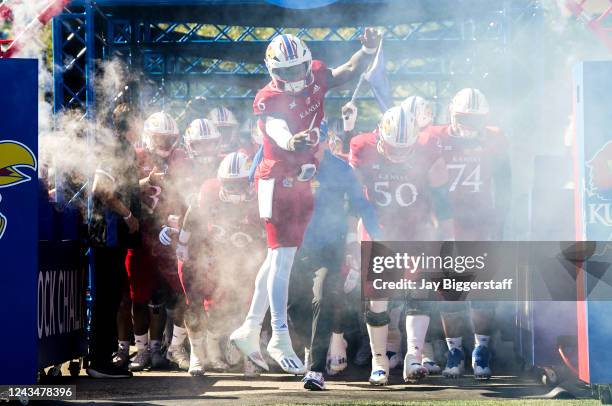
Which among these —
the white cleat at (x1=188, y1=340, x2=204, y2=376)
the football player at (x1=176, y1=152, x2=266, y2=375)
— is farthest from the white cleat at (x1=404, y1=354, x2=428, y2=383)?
the white cleat at (x1=188, y1=340, x2=204, y2=376)

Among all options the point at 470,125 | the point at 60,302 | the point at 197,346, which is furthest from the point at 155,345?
the point at 470,125

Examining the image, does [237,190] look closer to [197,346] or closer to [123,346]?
[197,346]

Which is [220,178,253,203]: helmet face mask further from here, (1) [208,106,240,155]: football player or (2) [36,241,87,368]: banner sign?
(2) [36,241,87,368]: banner sign

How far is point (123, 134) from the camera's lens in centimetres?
716

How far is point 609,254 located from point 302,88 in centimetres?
235

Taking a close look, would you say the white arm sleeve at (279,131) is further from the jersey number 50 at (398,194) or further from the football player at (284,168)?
the jersey number 50 at (398,194)

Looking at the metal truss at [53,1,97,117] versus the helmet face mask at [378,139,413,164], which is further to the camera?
the metal truss at [53,1,97,117]

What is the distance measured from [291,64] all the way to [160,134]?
4.76ft

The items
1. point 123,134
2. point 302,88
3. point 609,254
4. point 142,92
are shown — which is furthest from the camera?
point 142,92

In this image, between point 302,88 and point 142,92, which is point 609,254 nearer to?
point 302,88

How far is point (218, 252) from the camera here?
269 inches

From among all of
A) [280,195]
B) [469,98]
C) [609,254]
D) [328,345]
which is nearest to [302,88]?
[280,195]

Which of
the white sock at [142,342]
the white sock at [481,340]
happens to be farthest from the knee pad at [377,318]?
the white sock at [142,342]

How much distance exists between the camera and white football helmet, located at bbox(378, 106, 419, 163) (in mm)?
6539
